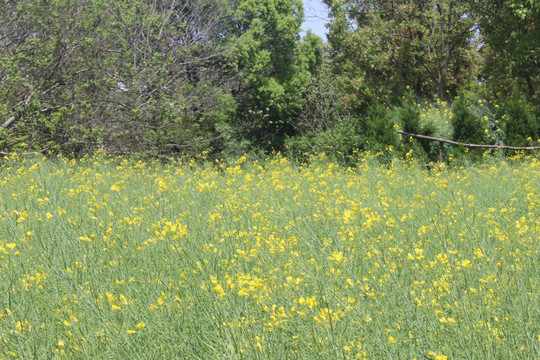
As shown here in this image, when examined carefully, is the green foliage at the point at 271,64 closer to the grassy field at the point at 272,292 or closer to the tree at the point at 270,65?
the tree at the point at 270,65

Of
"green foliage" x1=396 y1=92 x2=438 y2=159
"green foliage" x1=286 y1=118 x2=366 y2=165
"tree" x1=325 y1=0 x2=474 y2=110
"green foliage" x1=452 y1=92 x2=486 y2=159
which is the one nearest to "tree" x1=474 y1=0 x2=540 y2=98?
"tree" x1=325 y1=0 x2=474 y2=110

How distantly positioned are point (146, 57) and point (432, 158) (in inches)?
281

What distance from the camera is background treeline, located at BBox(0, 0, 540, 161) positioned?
984 cm

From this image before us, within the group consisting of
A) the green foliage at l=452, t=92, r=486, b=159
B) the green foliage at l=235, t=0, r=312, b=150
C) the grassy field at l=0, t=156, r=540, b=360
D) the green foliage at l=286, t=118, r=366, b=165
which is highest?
the green foliage at l=235, t=0, r=312, b=150

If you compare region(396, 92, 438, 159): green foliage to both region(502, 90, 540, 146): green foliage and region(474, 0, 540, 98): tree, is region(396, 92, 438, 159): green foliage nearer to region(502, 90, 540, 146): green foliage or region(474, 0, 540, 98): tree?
region(502, 90, 540, 146): green foliage

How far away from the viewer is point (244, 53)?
15.9m

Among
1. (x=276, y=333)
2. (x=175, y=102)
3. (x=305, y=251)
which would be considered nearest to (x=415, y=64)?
(x=175, y=102)

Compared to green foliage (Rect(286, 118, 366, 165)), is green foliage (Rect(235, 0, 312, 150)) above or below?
above

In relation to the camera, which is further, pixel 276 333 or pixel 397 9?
pixel 397 9

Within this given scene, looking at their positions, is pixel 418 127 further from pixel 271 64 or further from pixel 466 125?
pixel 271 64

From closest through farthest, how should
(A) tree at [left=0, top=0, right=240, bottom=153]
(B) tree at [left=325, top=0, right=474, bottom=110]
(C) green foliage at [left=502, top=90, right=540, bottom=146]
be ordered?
(A) tree at [left=0, top=0, right=240, bottom=153], (C) green foliage at [left=502, top=90, right=540, bottom=146], (B) tree at [left=325, top=0, right=474, bottom=110]

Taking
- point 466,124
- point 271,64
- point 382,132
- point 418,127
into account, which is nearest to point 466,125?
point 466,124

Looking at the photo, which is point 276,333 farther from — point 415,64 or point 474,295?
point 415,64

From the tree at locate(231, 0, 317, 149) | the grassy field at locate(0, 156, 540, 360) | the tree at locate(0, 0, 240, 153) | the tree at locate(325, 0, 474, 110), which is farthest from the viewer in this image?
the tree at locate(231, 0, 317, 149)
